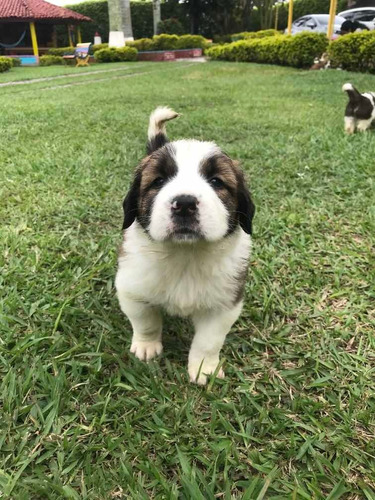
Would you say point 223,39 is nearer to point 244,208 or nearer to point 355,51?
point 355,51

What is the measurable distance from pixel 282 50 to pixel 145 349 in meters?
18.0

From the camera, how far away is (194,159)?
202cm

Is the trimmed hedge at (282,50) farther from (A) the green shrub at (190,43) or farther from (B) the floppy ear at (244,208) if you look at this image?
(B) the floppy ear at (244,208)

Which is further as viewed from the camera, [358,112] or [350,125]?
[350,125]

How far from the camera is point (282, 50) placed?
17516 millimetres

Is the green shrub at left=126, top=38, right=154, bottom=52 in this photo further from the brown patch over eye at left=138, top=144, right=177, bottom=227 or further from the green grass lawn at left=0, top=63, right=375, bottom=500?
the brown patch over eye at left=138, top=144, right=177, bottom=227

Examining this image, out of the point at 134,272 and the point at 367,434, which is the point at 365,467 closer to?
the point at 367,434

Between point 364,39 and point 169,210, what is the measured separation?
1497 cm

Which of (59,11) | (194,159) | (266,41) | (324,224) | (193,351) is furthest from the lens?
(59,11)

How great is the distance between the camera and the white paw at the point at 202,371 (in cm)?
215

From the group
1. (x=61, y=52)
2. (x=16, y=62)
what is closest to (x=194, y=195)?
(x=16, y=62)

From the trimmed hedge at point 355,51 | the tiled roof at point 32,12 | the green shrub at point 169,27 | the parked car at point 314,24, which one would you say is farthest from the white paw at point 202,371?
the green shrub at point 169,27

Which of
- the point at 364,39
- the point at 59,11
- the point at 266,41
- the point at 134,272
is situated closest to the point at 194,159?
the point at 134,272

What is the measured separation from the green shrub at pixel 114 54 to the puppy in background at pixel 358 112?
2034 cm
